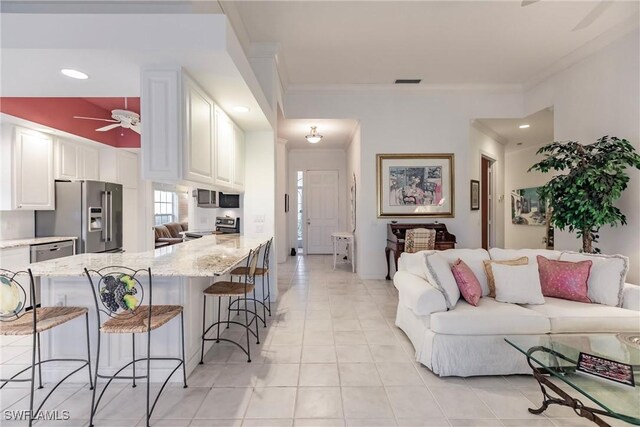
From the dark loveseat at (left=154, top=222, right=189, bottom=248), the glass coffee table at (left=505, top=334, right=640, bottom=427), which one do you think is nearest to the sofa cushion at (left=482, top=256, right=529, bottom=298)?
the glass coffee table at (left=505, top=334, right=640, bottom=427)

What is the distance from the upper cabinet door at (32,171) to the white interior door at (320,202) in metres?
5.28

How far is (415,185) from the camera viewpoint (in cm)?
545

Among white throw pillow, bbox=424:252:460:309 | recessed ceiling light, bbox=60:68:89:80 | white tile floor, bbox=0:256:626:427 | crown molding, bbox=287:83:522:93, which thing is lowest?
white tile floor, bbox=0:256:626:427

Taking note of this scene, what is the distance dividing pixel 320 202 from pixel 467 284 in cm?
600

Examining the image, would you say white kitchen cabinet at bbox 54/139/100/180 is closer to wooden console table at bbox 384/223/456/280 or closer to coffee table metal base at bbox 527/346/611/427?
wooden console table at bbox 384/223/456/280

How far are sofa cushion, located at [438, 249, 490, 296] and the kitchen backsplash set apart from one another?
5.12 m

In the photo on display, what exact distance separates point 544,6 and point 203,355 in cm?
467

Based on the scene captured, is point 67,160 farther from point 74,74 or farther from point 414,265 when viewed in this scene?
point 414,265

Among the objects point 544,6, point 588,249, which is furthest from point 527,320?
point 544,6

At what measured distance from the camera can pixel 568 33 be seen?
3.76m

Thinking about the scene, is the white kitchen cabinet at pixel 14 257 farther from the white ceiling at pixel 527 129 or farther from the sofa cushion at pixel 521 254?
the white ceiling at pixel 527 129

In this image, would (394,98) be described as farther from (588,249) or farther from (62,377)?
(62,377)

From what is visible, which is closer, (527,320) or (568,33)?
(527,320)

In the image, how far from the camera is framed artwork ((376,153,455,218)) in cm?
544
